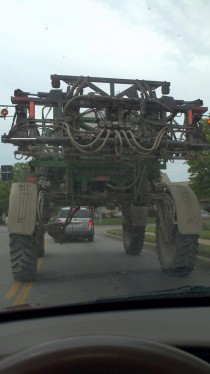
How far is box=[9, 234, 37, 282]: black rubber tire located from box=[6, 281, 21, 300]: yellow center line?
0.59 ft

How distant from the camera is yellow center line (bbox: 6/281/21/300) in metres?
8.24

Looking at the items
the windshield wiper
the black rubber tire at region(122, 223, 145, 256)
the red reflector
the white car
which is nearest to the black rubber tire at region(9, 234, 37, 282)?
the red reflector

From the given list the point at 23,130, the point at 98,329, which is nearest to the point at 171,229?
the point at 23,130

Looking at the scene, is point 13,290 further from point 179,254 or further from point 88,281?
point 179,254

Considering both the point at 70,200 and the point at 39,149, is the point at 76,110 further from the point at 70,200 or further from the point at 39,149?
the point at 70,200

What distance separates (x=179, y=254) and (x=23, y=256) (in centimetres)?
274

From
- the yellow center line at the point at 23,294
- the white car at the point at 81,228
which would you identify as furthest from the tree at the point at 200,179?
the yellow center line at the point at 23,294

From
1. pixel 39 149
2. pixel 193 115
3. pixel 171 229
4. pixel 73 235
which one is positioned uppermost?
pixel 193 115

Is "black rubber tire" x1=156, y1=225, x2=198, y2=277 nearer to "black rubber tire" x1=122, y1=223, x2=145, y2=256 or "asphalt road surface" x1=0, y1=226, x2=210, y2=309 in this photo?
"asphalt road surface" x1=0, y1=226, x2=210, y2=309

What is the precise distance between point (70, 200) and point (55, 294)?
3.26 metres

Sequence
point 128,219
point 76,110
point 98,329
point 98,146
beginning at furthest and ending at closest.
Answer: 1. point 128,219
2. point 76,110
3. point 98,146
4. point 98,329

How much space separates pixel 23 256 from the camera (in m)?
9.43

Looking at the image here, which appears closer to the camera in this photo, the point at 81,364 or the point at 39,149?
the point at 81,364

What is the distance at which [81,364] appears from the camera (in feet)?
7.10
